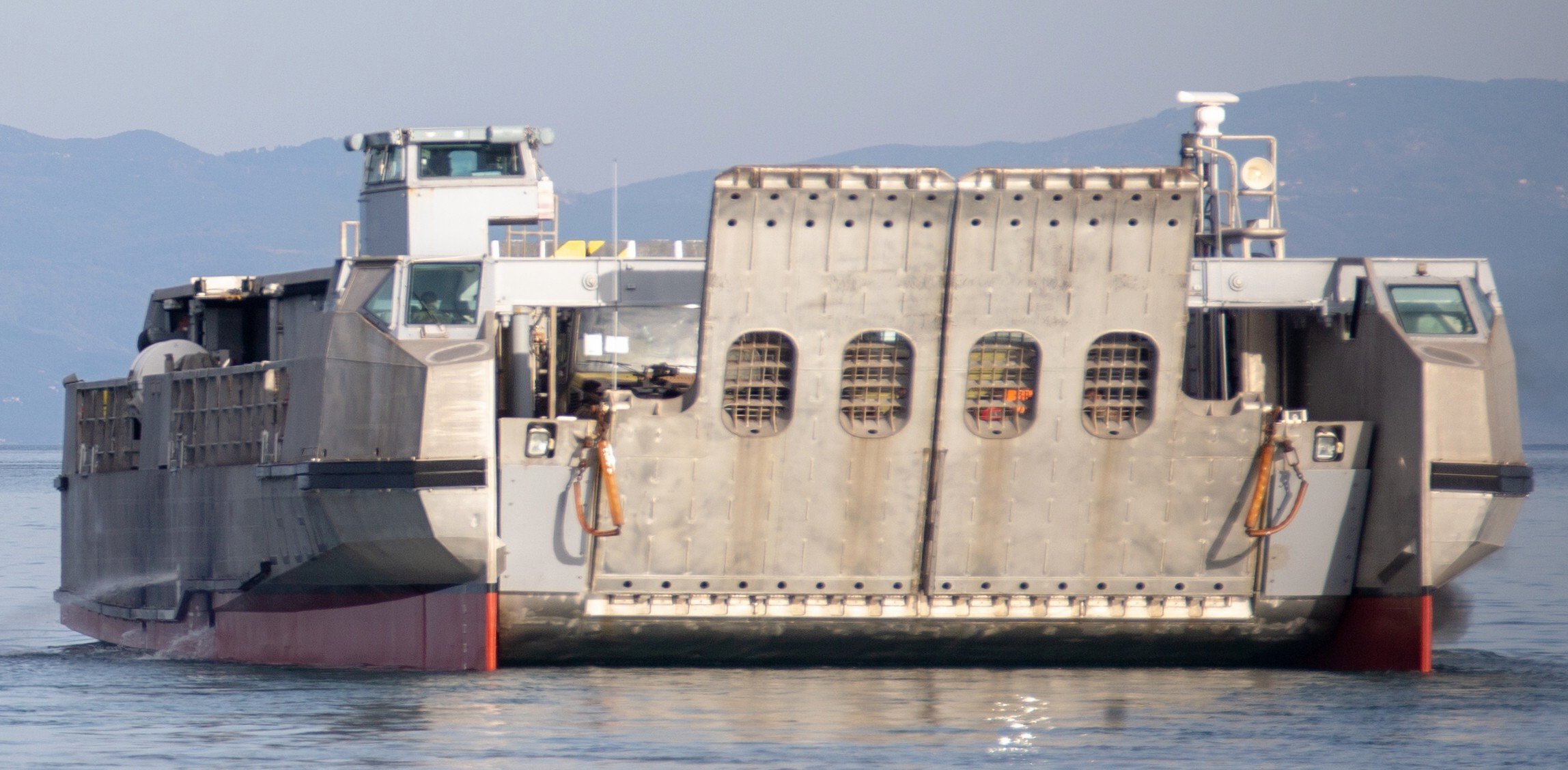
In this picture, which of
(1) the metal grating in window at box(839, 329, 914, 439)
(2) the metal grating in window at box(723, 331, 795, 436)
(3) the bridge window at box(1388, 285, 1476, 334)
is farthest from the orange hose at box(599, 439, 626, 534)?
(3) the bridge window at box(1388, 285, 1476, 334)

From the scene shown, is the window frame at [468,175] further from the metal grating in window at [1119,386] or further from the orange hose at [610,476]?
the metal grating in window at [1119,386]

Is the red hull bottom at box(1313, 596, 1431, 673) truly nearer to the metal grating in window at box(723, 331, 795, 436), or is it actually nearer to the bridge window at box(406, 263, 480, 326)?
the metal grating in window at box(723, 331, 795, 436)

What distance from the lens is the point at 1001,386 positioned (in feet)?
65.1

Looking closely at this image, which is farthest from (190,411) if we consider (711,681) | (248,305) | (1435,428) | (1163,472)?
(1435,428)

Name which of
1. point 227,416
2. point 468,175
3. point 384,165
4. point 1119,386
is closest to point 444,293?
point 227,416

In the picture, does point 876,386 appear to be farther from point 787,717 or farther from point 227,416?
point 227,416

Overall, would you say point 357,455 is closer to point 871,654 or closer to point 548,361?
point 548,361

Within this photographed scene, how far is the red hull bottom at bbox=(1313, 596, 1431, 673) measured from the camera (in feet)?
66.1

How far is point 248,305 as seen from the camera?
93.6ft

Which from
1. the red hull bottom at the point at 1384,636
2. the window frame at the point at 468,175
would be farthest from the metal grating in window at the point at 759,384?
the window frame at the point at 468,175

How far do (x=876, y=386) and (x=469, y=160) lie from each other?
7.38 meters

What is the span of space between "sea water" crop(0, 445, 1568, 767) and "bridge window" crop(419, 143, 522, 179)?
5.98 meters

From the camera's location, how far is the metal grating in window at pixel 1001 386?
64.5 feet

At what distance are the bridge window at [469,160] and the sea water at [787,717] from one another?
5.98m
